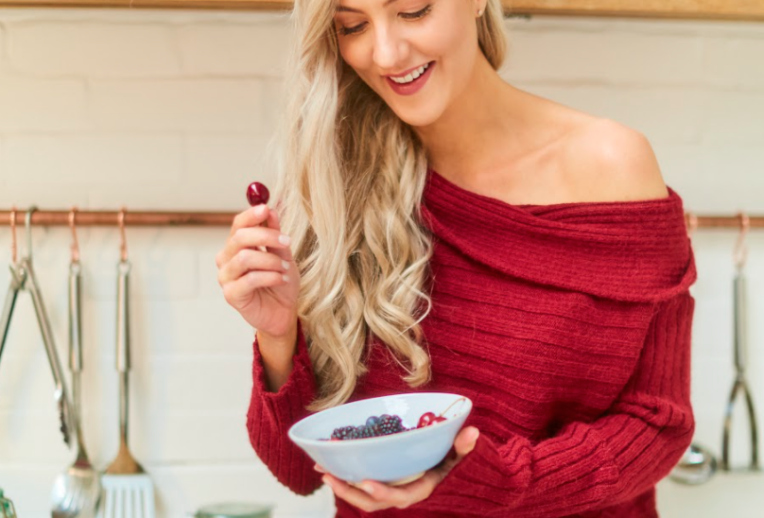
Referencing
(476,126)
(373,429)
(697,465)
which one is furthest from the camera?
(697,465)

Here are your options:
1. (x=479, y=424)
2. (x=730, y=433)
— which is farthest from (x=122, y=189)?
(x=730, y=433)

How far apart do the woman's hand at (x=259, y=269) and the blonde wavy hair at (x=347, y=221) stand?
115 mm

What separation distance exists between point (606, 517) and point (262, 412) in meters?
0.48

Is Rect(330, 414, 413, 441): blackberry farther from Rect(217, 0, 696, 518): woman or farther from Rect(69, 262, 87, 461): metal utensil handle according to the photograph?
Rect(69, 262, 87, 461): metal utensil handle

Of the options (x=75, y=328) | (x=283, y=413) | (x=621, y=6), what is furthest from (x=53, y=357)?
(x=621, y=6)

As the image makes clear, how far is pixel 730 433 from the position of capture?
1500 mm

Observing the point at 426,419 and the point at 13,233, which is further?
the point at 13,233

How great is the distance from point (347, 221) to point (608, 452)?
17.8 inches

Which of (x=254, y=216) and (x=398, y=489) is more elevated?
(x=254, y=216)

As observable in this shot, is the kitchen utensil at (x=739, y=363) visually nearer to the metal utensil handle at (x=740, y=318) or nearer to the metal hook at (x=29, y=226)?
the metal utensil handle at (x=740, y=318)

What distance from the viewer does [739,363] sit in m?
1.46

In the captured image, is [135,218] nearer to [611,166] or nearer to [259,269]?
[259,269]

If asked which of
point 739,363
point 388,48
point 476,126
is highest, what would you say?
point 388,48

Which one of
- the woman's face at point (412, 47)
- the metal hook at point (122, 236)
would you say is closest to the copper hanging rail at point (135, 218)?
the metal hook at point (122, 236)
